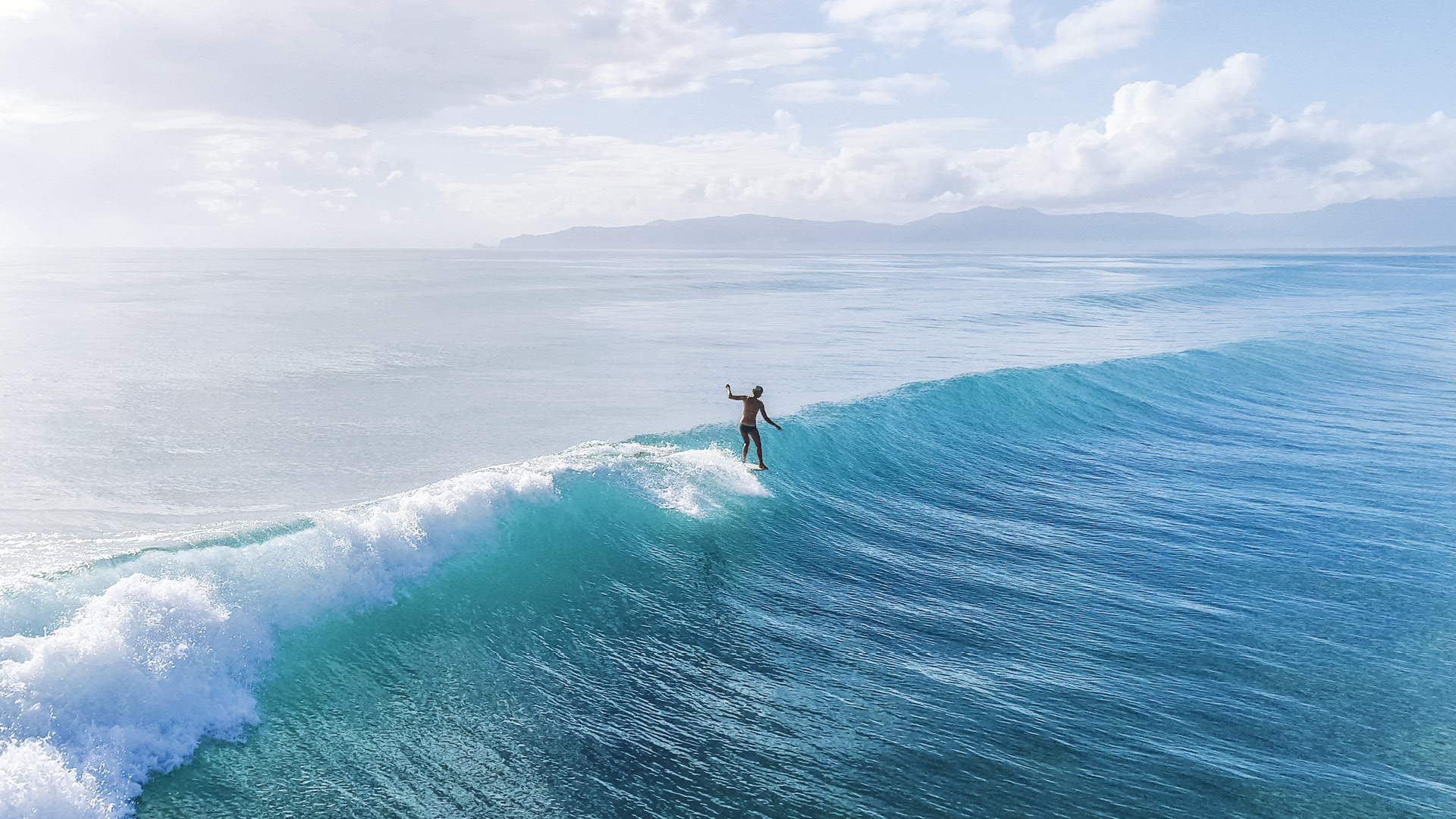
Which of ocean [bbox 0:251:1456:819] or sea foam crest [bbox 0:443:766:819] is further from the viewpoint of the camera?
ocean [bbox 0:251:1456:819]

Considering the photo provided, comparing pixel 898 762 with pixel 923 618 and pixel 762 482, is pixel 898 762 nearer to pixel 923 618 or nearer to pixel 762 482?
pixel 923 618

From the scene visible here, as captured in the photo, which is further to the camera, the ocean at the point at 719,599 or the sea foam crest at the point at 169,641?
the ocean at the point at 719,599

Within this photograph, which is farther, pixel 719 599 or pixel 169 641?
pixel 719 599

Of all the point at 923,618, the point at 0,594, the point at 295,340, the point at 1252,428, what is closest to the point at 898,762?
the point at 923,618

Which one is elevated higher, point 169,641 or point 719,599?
point 169,641
